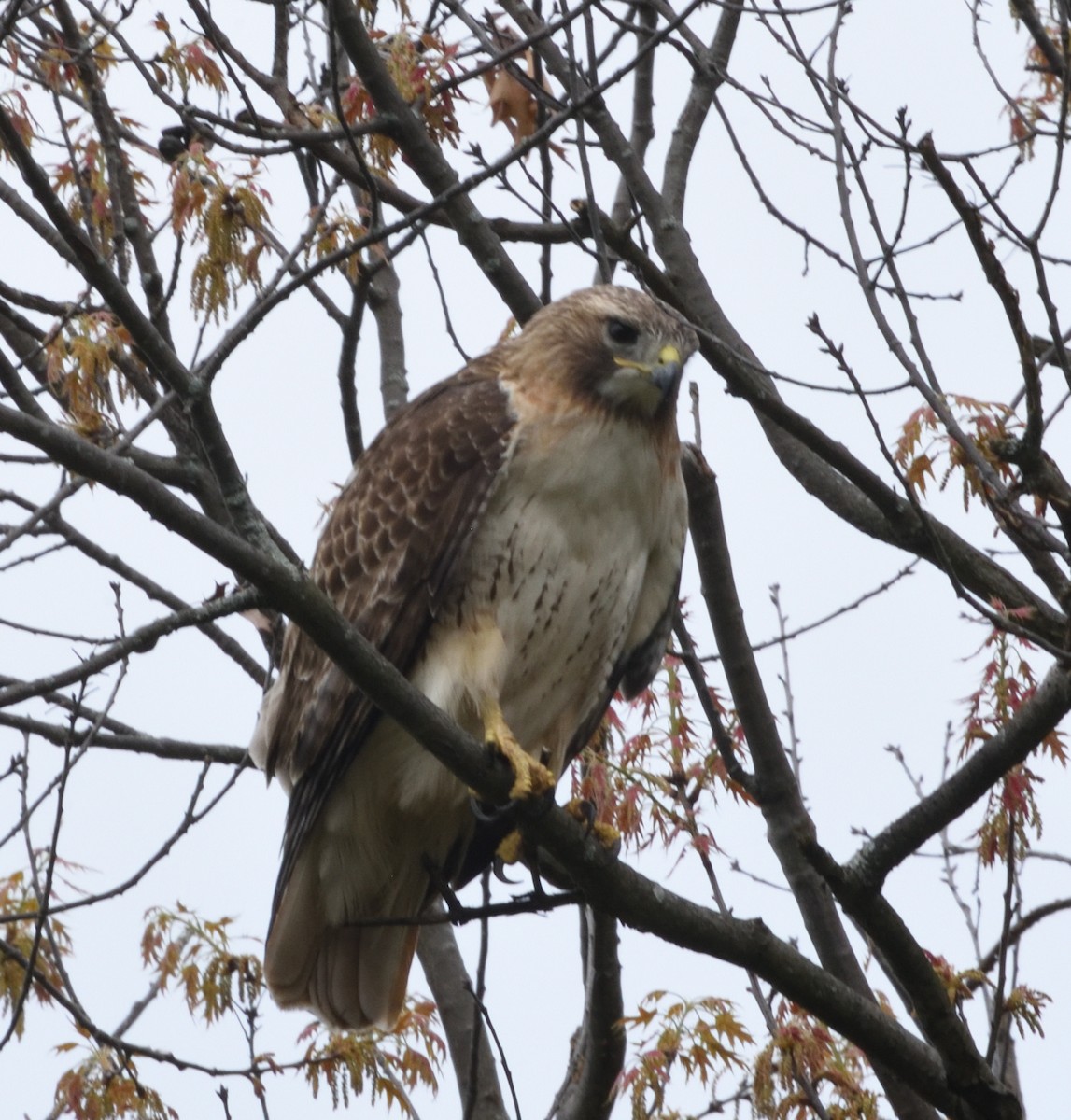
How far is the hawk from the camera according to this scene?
4.20m

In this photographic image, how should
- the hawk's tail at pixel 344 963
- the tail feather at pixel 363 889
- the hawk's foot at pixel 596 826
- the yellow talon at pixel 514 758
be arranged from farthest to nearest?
the hawk's tail at pixel 344 963 → the tail feather at pixel 363 889 → the hawk's foot at pixel 596 826 → the yellow talon at pixel 514 758

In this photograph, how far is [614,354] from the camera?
4.43 metres

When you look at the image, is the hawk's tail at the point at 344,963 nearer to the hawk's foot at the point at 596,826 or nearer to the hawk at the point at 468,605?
the hawk at the point at 468,605

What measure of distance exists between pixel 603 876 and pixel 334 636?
91 centimetres

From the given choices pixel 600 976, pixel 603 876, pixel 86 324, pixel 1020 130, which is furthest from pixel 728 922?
pixel 1020 130

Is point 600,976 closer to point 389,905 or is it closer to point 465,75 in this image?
point 389,905

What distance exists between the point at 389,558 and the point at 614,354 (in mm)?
839

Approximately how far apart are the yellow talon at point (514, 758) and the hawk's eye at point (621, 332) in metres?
1.10

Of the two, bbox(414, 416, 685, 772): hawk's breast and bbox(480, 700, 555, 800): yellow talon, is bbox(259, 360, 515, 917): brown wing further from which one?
bbox(480, 700, 555, 800): yellow talon

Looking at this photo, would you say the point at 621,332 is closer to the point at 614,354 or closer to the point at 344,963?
the point at 614,354

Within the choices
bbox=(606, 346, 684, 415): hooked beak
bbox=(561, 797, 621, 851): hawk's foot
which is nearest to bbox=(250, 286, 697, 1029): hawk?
bbox=(606, 346, 684, 415): hooked beak

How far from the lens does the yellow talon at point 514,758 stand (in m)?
3.59

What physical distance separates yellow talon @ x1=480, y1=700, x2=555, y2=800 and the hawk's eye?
1096mm

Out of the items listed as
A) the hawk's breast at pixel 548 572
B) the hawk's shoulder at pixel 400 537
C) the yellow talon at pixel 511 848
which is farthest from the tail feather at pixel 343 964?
the hawk's breast at pixel 548 572
